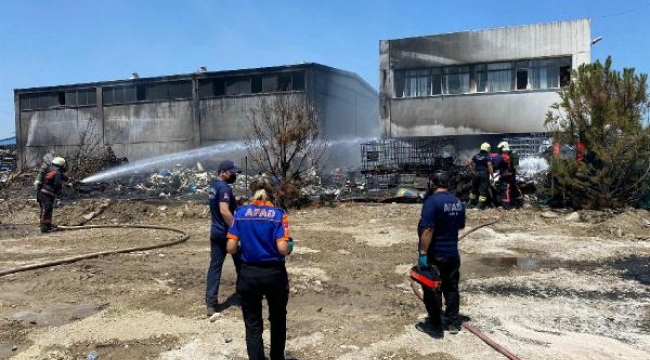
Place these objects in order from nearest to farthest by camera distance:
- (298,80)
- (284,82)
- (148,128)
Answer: (298,80), (284,82), (148,128)

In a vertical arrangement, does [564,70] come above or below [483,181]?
above

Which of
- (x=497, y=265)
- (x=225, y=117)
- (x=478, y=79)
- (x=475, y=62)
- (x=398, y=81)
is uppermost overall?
(x=475, y=62)

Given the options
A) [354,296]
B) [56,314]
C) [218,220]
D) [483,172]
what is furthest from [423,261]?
[483,172]

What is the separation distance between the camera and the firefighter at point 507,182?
42.5 feet

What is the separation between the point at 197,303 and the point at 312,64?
19535 mm

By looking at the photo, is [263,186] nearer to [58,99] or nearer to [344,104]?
[344,104]

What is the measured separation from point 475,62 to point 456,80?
1.14 meters

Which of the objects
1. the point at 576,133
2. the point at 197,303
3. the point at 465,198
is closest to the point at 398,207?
the point at 465,198

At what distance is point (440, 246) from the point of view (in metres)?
4.76

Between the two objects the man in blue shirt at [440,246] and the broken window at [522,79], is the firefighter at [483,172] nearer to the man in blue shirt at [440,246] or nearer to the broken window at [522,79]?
the man in blue shirt at [440,246]

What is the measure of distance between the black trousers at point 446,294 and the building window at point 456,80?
19.6m

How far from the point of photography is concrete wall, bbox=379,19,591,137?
70.4 feet

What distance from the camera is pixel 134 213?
13.7 metres

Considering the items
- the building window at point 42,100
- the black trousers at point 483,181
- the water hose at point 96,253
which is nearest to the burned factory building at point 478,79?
the black trousers at point 483,181
